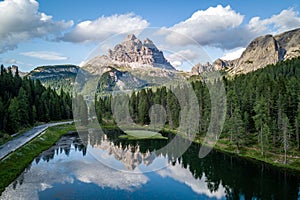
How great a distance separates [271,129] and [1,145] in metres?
61.3

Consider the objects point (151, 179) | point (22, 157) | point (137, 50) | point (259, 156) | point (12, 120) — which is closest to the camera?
point (137, 50)

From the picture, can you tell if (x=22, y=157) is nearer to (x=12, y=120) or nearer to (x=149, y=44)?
(x=12, y=120)

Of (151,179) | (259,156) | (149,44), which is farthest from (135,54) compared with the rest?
(259,156)

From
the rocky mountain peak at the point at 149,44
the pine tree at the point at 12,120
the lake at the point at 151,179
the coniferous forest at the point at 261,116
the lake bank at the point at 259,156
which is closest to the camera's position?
the rocky mountain peak at the point at 149,44

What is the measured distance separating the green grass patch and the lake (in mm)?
1189

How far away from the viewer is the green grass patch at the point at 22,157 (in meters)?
43.0

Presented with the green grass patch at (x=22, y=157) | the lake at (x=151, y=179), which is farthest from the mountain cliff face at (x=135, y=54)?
the green grass patch at (x=22, y=157)

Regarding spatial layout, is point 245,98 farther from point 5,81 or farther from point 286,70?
point 5,81

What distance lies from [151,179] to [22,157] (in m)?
27.1

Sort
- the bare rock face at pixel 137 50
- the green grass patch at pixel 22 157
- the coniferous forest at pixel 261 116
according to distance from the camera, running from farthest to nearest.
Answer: the coniferous forest at pixel 261 116 < the green grass patch at pixel 22 157 < the bare rock face at pixel 137 50

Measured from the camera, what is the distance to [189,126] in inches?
3095

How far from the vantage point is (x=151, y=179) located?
44.8 m

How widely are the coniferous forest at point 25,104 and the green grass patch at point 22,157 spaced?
396 inches

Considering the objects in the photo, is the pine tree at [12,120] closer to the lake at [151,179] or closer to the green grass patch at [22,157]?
the green grass patch at [22,157]
